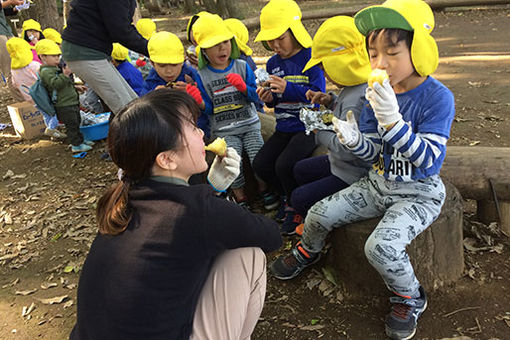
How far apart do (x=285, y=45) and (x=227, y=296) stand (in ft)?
6.87

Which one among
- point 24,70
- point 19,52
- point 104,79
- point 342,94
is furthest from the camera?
point 24,70

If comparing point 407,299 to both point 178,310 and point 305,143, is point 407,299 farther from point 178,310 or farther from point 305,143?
point 305,143

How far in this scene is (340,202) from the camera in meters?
2.29

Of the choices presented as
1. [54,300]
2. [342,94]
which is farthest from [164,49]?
[54,300]

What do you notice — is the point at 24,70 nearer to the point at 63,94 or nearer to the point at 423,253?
the point at 63,94

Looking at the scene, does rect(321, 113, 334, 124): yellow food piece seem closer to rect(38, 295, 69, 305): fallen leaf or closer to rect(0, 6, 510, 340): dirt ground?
rect(0, 6, 510, 340): dirt ground

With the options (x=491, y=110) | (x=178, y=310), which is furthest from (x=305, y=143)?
(x=491, y=110)

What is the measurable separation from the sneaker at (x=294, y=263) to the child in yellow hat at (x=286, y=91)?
461mm

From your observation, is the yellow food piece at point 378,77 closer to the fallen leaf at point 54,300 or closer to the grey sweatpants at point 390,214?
the grey sweatpants at point 390,214

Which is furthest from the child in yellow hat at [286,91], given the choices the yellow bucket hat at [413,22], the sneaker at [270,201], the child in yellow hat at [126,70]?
the child in yellow hat at [126,70]

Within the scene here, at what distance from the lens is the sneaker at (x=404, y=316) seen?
6.82 ft

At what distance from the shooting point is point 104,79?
3980 mm

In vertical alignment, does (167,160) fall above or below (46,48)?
above

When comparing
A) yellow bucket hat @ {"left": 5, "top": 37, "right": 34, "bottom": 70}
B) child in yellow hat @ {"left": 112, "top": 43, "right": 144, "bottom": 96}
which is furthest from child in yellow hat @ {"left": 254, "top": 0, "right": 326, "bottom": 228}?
yellow bucket hat @ {"left": 5, "top": 37, "right": 34, "bottom": 70}
